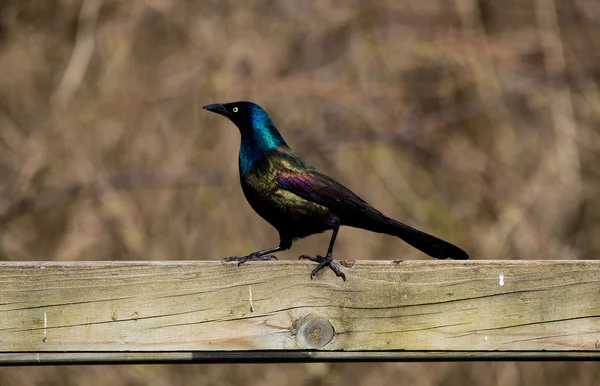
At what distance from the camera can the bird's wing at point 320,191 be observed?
11.0 feet

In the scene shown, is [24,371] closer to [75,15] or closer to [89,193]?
[89,193]

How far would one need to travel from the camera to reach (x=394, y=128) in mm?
6418

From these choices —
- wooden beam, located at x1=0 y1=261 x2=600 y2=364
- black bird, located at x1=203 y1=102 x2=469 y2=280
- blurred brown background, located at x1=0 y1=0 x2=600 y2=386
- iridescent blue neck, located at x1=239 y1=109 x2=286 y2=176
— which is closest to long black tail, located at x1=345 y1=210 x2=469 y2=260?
black bird, located at x1=203 y1=102 x2=469 y2=280

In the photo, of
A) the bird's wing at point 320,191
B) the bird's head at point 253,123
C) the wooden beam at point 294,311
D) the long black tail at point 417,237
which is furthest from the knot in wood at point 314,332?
the bird's head at point 253,123

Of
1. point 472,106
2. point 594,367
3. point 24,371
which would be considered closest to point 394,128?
point 472,106

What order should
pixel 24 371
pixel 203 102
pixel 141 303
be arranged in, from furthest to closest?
1. pixel 203 102
2. pixel 24 371
3. pixel 141 303

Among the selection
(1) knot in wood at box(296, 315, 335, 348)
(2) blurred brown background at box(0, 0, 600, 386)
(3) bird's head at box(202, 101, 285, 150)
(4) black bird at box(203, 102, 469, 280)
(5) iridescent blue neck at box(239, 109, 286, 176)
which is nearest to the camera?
(1) knot in wood at box(296, 315, 335, 348)

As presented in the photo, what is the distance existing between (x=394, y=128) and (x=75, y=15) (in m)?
2.45

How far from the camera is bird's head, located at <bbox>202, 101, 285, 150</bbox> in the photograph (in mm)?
3729

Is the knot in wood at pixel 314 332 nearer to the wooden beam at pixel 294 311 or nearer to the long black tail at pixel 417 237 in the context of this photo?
the wooden beam at pixel 294 311

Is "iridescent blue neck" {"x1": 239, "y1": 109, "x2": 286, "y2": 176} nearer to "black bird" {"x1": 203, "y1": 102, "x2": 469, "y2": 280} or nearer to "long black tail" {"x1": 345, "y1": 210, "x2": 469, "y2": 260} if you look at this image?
"black bird" {"x1": 203, "y1": 102, "x2": 469, "y2": 280}

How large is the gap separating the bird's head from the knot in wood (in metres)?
1.48

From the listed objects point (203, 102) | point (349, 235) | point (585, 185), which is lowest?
point (349, 235)

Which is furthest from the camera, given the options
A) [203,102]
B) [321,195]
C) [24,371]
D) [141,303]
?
[203,102]
